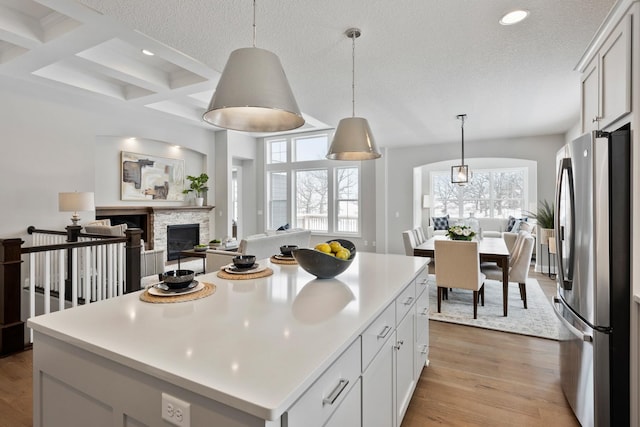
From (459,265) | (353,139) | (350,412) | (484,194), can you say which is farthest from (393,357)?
(484,194)

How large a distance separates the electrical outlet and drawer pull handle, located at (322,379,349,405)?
345mm

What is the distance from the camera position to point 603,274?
1.64 m

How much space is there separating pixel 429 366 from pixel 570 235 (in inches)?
55.0

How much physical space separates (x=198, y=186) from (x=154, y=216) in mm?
1118

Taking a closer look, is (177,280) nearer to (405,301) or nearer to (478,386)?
(405,301)

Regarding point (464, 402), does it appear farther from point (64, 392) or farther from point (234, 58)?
point (234, 58)

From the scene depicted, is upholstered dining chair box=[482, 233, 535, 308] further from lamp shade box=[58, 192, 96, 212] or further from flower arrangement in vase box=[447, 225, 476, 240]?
lamp shade box=[58, 192, 96, 212]

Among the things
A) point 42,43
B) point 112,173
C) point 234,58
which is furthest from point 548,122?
point 112,173

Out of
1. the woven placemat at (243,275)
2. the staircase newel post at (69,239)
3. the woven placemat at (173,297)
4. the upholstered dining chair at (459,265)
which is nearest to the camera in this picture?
the woven placemat at (173,297)

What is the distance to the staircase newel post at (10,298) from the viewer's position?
2748 mm

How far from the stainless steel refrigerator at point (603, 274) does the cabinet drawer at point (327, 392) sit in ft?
4.53

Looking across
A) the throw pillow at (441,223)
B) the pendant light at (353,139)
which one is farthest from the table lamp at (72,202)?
the throw pillow at (441,223)

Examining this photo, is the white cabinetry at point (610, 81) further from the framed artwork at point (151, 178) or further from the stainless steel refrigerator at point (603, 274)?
the framed artwork at point (151, 178)

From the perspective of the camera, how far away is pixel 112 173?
591 centimetres
